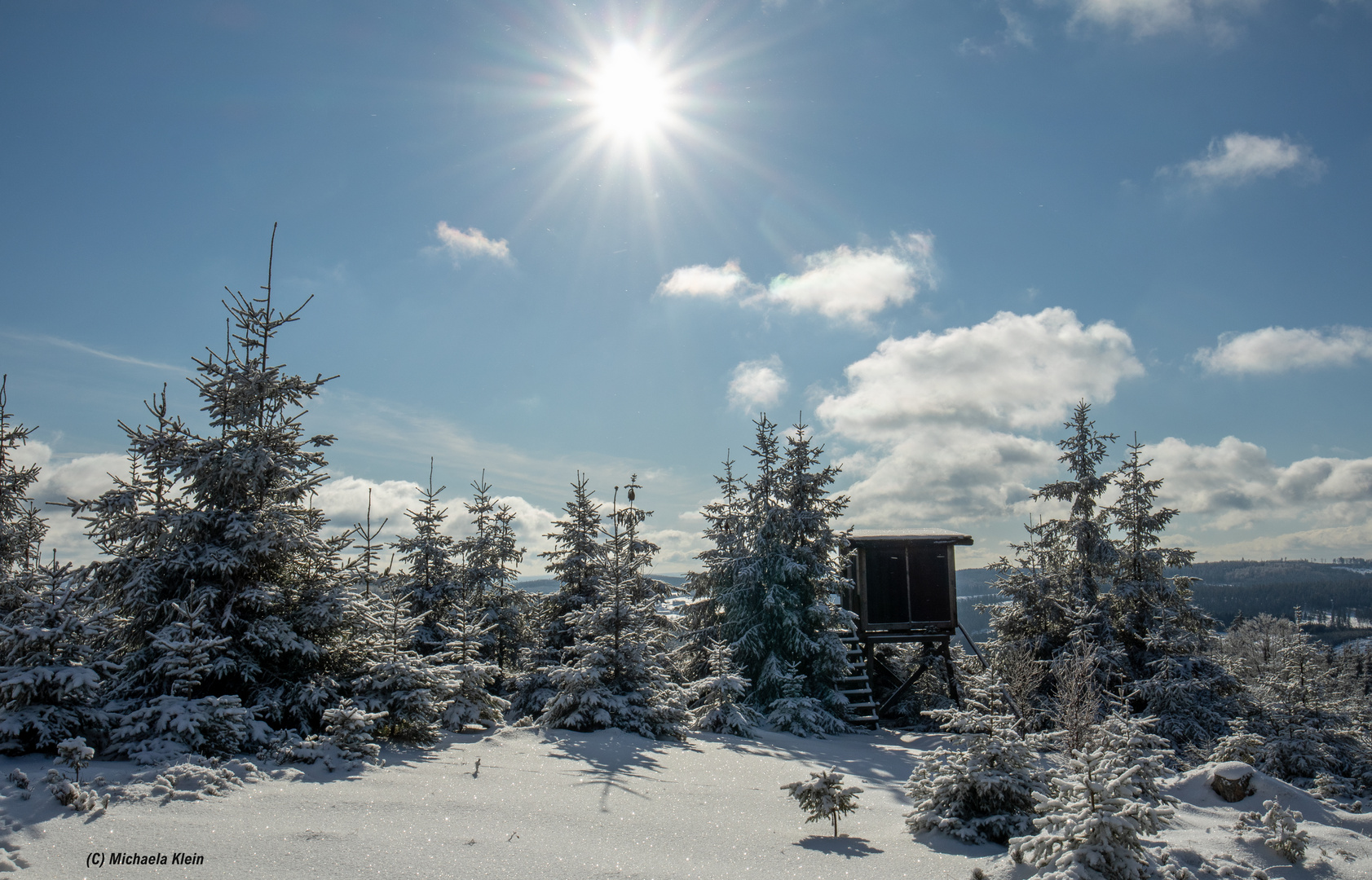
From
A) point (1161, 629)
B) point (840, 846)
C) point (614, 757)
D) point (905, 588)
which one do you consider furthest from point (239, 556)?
point (1161, 629)

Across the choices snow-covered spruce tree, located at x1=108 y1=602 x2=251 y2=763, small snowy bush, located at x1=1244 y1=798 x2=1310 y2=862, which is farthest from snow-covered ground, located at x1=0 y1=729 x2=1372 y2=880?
snow-covered spruce tree, located at x1=108 y1=602 x2=251 y2=763

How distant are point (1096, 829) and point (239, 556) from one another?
11.4m

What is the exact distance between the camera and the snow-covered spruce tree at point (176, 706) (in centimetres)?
813

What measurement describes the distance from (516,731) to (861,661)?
12930 millimetres

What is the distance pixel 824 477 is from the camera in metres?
21.1

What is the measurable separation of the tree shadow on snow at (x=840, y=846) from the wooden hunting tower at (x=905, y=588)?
1589cm

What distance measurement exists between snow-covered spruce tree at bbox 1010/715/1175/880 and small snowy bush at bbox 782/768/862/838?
1.71 metres

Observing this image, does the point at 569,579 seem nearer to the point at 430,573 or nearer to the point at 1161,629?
the point at 430,573

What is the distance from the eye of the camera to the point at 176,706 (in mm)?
8414

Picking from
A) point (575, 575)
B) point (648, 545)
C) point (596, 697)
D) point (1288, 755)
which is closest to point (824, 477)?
point (648, 545)

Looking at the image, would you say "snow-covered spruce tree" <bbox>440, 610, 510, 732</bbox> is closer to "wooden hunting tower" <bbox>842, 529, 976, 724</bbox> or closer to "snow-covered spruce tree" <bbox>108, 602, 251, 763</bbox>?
"snow-covered spruce tree" <bbox>108, 602, 251, 763</bbox>

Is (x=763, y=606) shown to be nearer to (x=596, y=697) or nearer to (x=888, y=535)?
(x=888, y=535)

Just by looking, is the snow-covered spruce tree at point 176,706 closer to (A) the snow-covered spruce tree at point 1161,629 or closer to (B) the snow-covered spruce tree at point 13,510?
(B) the snow-covered spruce tree at point 13,510

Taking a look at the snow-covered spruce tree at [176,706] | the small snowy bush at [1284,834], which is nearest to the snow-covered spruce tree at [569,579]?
the snow-covered spruce tree at [176,706]
